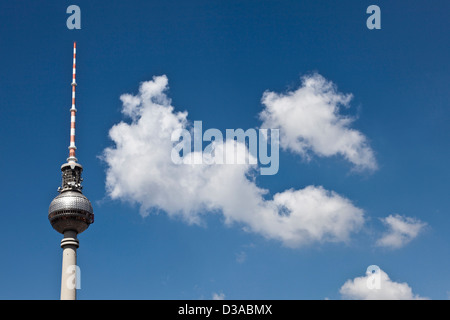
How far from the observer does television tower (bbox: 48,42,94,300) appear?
479 feet

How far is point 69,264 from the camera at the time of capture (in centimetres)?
14712

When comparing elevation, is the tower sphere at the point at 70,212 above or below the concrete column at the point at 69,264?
above

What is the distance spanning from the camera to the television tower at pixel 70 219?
146000 millimetres

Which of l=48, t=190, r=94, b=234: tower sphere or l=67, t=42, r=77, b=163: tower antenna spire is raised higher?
l=67, t=42, r=77, b=163: tower antenna spire

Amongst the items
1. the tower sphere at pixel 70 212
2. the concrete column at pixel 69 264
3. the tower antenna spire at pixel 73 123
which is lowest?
the concrete column at pixel 69 264

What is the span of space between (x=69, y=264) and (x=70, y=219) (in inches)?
425

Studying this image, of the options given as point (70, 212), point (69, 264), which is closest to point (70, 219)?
point (70, 212)

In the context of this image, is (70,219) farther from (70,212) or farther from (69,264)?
(69,264)
